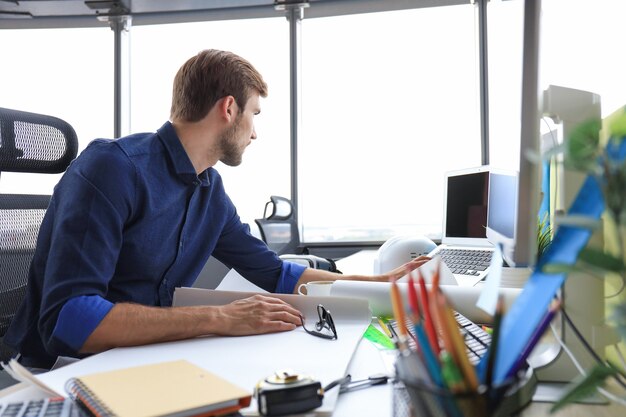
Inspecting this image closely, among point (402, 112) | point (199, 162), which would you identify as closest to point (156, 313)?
point (199, 162)

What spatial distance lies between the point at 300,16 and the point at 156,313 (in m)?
3.20

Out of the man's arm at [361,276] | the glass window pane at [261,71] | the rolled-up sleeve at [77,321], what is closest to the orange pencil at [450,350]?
the rolled-up sleeve at [77,321]

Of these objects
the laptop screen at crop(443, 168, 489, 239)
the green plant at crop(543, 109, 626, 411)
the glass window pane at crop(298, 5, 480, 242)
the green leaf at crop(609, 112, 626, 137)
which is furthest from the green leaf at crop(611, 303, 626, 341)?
the glass window pane at crop(298, 5, 480, 242)

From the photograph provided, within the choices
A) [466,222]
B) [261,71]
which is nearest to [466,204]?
[466,222]

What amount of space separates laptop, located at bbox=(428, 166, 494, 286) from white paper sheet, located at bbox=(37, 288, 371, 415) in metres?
0.78

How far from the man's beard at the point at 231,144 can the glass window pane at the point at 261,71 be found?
194cm

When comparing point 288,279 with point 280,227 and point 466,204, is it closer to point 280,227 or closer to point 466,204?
point 466,204

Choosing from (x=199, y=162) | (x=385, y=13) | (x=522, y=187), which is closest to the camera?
(x=522, y=187)

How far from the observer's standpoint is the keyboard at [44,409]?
1.68ft

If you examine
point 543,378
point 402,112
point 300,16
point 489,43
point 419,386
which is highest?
point 300,16

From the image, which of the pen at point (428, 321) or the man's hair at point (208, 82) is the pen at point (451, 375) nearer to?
the pen at point (428, 321)

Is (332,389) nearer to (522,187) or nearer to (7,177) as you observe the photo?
(522,187)

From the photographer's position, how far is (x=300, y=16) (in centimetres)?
363

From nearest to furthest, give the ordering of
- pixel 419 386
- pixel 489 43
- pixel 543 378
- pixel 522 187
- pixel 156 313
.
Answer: pixel 419 386
pixel 522 187
pixel 543 378
pixel 156 313
pixel 489 43
